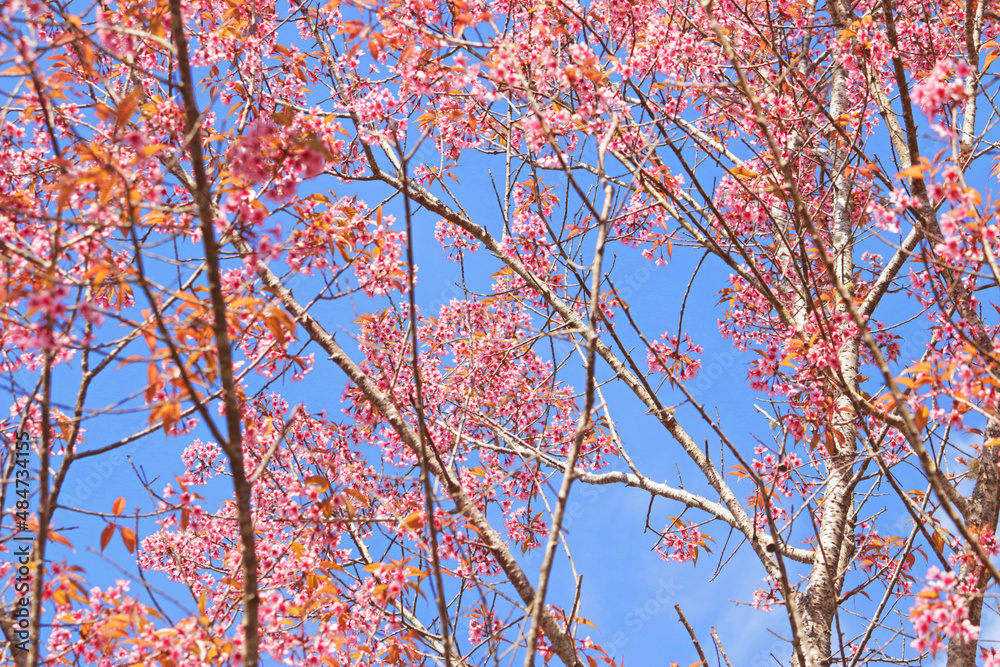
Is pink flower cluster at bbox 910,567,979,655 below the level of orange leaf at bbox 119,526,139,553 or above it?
below

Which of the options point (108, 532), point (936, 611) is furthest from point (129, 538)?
point (936, 611)

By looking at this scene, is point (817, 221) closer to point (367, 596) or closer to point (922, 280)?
point (922, 280)

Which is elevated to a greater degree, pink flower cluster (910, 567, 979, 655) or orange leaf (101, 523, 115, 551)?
orange leaf (101, 523, 115, 551)

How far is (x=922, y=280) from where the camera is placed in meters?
3.99

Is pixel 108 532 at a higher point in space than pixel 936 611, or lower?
higher

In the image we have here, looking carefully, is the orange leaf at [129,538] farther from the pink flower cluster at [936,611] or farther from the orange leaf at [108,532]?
the pink flower cluster at [936,611]

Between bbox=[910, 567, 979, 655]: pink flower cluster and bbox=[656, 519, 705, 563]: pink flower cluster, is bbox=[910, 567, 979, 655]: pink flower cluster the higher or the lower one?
the lower one

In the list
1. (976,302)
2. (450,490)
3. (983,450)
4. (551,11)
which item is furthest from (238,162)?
(976,302)

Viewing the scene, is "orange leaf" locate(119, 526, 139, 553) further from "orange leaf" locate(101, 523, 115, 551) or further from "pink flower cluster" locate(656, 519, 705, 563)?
"pink flower cluster" locate(656, 519, 705, 563)

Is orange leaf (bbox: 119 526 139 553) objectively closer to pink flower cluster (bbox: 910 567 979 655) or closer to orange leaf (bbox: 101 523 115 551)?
orange leaf (bbox: 101 523 115 551)

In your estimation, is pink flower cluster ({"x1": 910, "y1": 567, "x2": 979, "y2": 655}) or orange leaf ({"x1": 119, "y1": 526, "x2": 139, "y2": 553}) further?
orange leaf ({"x1": 119, "y1": 526, "x2": 139, "y2": 553})

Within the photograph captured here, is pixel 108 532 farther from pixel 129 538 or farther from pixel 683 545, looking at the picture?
pixel 683 545

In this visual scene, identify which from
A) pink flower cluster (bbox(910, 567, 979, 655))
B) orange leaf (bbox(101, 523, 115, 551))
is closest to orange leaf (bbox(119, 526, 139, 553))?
orange leaf (bbox(101, 523, 115, 551))

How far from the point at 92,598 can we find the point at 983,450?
404cm
